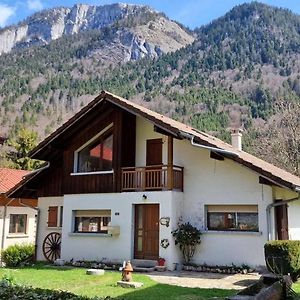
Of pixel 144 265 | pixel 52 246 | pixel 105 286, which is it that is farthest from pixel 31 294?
pixel 52 246

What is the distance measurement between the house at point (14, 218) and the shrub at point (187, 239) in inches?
359

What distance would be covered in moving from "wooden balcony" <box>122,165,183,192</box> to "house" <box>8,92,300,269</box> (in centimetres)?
4

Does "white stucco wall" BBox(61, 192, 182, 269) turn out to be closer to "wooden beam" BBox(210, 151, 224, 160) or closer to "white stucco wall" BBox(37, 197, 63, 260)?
"white stucco wall" BBox(37, 197, 63, 260)

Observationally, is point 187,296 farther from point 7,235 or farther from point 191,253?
point 7,235

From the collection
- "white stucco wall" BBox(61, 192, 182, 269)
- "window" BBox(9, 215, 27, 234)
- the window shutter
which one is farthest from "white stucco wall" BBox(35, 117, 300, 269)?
"window" BBox(9, 215, 27, 234)

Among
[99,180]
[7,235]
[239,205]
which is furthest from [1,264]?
[239,205]

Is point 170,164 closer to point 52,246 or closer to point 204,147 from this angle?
point 204,147

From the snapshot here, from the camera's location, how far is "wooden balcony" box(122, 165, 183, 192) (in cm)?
1759

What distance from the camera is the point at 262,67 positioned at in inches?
4409

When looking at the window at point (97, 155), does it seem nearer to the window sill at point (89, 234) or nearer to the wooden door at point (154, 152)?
the wooden door at point (154, 152)

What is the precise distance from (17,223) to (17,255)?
12.3ft

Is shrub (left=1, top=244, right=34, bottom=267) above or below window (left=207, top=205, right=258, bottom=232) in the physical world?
below

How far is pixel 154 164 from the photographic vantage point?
1895cm

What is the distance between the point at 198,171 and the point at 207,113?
66.2 meters
